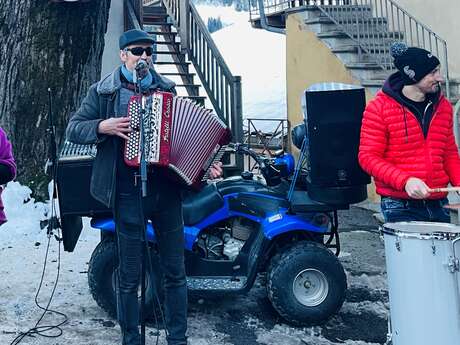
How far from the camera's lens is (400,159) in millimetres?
3596

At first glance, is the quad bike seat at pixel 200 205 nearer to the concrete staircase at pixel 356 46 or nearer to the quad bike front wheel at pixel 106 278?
the quad bike front wheel at pixel 106 278

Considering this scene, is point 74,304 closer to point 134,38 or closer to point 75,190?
point 75,190

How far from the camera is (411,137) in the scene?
3.56 metres

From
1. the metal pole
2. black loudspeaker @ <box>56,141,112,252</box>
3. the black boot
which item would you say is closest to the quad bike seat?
black loudspeaker @ <box>56,141,112,252</box>

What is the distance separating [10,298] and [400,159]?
10.2 ft

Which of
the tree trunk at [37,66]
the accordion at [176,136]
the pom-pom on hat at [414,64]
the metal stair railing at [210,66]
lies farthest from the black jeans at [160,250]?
the metal stair railing at [210,66]

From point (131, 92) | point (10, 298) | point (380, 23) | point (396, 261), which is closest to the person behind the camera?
point (396, 261)

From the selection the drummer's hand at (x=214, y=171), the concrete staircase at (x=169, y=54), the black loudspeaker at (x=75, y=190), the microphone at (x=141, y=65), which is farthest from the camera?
the concrete staircase at (x=169, y=54)

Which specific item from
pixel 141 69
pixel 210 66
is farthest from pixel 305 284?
pixel 210 66

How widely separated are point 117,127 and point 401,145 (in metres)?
1.60

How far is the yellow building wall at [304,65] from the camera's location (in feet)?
30.5

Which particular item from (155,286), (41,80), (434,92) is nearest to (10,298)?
(155,286)

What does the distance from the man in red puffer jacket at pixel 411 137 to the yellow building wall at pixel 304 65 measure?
4.84 meters

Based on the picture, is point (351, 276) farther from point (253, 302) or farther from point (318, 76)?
point (318, 76)
